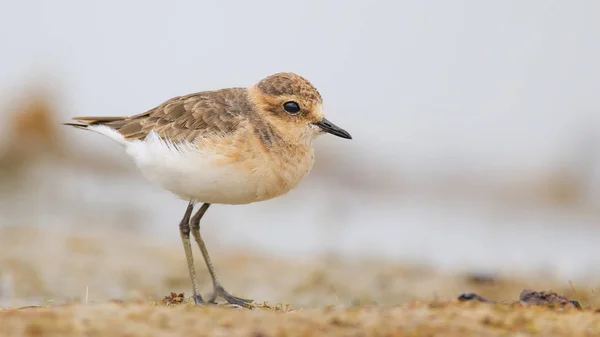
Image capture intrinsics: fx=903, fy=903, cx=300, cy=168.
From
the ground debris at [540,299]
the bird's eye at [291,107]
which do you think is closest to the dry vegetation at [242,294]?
the ground debris at [540,299]

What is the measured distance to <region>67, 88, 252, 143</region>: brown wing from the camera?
24.9 feet

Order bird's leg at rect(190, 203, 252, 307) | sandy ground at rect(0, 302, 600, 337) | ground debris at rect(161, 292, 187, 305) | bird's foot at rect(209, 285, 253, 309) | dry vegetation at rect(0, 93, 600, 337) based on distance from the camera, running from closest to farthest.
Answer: sandy ground at rect(0, 302, 600, 337) → dry vegetation at rect(0, 93, 600, 337) → ground debris at rect(161, 292, 187, 305) → bird's foot at rect(209, 285, 253, 309) → bird's leg at rect(190, 203, 252, 307)

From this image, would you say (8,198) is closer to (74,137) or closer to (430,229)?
(74,137)

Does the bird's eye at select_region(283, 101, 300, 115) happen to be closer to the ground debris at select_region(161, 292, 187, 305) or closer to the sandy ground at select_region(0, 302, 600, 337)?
the ground debris at select_region(161, 292, 187, 305)

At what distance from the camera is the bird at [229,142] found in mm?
7270

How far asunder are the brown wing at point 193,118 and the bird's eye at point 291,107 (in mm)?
312

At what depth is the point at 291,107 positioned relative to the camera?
7816 millimetres

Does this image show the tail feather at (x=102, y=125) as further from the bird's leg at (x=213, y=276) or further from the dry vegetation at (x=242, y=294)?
the dry vegetation at (x=242, y=294)

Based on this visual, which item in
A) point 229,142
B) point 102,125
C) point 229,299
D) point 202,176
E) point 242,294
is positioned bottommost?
point 242,294

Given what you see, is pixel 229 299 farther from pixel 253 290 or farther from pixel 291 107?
pixel 253 290

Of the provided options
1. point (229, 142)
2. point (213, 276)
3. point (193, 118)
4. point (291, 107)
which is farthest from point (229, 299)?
point (291, 107)

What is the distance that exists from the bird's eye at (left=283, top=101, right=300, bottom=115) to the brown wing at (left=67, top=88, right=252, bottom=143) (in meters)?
0.31

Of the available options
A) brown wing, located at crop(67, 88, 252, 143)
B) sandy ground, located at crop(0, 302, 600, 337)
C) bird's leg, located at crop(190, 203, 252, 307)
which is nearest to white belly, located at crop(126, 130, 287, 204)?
brown wing, located at crop(67, 88, 252, 143)

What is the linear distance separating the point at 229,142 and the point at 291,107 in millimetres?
759
